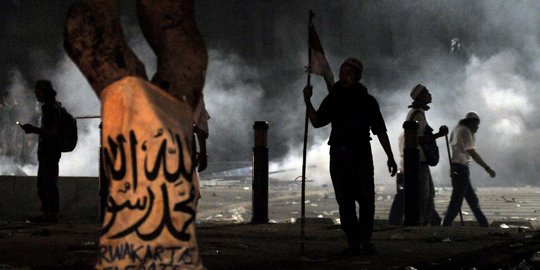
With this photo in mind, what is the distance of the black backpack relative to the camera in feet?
27.8

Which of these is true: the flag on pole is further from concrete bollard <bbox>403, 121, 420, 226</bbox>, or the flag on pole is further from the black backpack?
the black backpack

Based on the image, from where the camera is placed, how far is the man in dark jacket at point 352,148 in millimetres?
5344

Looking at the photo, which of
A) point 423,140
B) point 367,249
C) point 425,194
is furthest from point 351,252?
point 423,140

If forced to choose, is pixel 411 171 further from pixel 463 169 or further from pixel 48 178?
pixel 48 178

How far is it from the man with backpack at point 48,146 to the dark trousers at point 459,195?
14.8 feet

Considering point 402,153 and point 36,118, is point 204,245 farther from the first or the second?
point 36,118

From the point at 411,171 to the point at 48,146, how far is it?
3.92 meters

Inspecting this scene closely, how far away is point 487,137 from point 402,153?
24173mm

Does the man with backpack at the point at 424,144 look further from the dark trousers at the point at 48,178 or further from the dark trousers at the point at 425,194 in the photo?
the dark trousers at the point at 48,178

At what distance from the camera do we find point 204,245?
19.1 feet

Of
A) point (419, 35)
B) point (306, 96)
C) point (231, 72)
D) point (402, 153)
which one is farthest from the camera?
point (419, 35)

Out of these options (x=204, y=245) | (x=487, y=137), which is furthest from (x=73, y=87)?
(x=204, y=245)

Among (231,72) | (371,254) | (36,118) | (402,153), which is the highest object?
(231,72)

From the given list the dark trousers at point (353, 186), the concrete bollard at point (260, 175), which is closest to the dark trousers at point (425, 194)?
the concrete bollard at point (260, 175)
